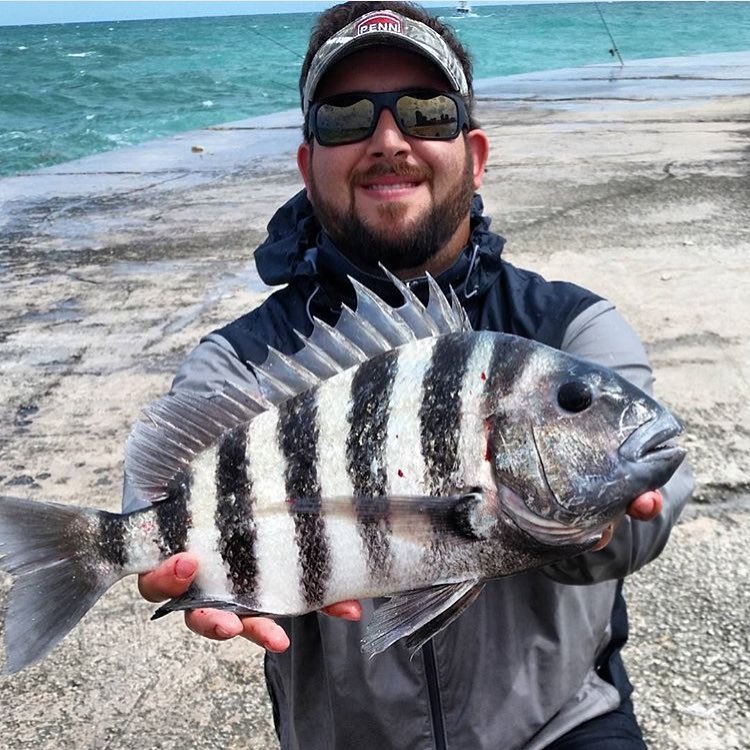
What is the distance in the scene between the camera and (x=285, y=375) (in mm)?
1611

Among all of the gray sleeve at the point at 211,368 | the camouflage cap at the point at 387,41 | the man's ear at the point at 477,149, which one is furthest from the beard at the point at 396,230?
the gray sleeve at the point at 211,368

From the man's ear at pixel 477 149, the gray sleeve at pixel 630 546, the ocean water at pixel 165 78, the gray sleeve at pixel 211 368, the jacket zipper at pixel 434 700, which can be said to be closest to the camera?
the gray sleeve at pixel 630 546

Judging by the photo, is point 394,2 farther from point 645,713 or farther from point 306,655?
point 645,713

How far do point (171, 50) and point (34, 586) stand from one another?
190 ft

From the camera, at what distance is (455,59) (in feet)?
7.70

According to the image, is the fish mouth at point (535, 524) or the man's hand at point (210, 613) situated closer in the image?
the fish mouth at point (535, 524)

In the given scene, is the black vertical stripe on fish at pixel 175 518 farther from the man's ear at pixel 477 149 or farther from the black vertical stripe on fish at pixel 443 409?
the man's ear at pixel 477 149

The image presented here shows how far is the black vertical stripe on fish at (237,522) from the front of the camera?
60.2 inches

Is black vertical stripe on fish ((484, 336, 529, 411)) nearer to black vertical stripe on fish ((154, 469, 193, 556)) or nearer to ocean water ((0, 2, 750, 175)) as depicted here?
A: black vertical stripe on fish ((154, 469, 193, 556))

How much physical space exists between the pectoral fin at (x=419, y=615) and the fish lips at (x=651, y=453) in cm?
30

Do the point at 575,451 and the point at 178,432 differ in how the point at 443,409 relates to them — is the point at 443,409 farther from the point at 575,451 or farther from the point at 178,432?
the point at 178,432

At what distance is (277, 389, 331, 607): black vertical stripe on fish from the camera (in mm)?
1479

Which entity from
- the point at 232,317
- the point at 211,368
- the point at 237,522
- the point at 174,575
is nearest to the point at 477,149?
the point at 211,368

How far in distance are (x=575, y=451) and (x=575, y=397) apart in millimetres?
86
